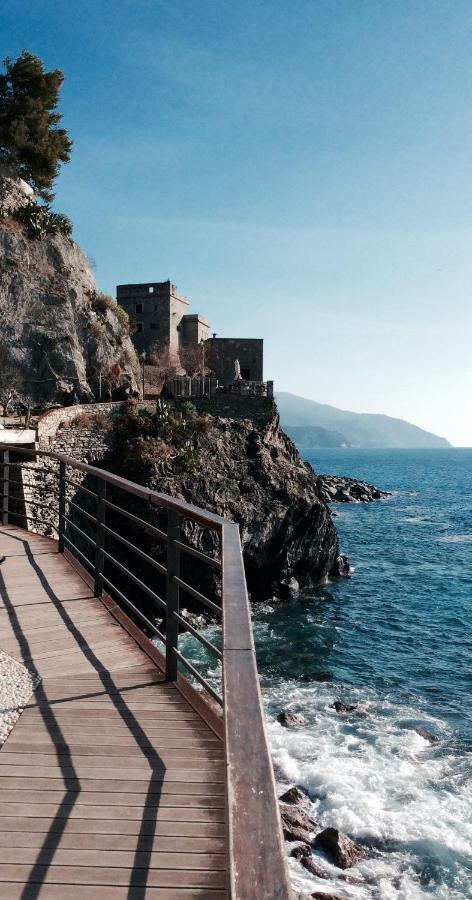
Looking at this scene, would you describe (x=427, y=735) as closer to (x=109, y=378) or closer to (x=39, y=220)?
(x=109, y=378)

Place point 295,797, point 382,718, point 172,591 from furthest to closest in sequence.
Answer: point 382,718, point 295,797, point 172,591

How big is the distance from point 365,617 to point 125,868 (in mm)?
24909

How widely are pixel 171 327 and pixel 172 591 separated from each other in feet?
158

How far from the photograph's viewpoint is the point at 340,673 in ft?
65.4

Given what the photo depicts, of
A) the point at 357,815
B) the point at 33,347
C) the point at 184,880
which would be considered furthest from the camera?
the point at 33,347

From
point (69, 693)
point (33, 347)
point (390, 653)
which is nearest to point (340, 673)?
point (390, 653)

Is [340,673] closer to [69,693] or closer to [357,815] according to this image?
[357,815]

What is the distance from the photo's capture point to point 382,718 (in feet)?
54.4

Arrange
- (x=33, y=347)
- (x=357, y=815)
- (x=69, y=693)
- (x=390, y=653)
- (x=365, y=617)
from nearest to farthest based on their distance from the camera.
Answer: (x=69, y=693)
(x=357, y=815)
(x=390, y=653)
(x=365, y=617)
(x=33, y=347)

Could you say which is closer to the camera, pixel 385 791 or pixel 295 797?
pixel 295 797

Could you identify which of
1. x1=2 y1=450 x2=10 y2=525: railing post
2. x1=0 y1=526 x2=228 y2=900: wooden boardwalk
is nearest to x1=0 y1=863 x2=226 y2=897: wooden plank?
x1=0 y1=526 x2=228 y2=900: wooden boardwalk

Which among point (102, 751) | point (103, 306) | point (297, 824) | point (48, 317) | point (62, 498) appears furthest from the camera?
point (103, 306)

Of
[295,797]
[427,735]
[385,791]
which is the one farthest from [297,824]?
[427,735]

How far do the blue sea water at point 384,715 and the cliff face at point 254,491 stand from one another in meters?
1.95
